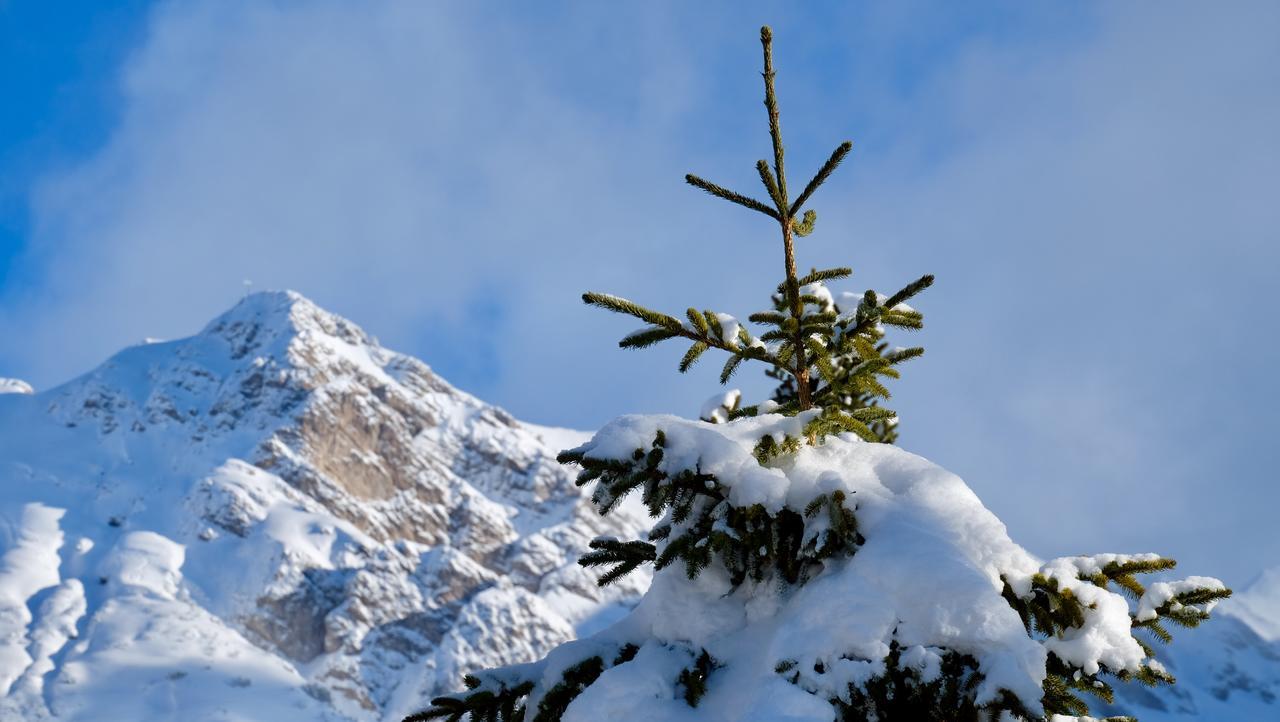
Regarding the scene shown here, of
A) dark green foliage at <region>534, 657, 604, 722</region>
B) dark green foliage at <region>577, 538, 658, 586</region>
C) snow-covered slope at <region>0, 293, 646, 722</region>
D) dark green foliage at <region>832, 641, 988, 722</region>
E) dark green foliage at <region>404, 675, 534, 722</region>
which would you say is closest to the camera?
dark green foliage at <region>832, 641, 988, 722</region>

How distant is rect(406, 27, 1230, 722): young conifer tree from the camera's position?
3.56 meters

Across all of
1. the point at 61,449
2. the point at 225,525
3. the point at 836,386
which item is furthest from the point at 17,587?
the point at 836,386

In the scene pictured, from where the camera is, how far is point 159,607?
150 m

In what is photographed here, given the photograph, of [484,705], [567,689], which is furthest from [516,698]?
[567,689]

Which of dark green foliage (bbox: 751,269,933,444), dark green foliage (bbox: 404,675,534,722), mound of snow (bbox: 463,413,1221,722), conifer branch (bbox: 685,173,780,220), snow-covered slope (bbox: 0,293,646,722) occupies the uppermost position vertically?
snow-covered slope (bbox: 0,293,646,722)

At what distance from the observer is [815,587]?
4004 mm

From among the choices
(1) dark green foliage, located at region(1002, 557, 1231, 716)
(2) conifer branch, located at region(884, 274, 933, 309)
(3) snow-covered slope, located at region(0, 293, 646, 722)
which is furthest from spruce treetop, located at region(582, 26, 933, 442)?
(3) snow-covered slope, located at region(0, 293, 646, 722)

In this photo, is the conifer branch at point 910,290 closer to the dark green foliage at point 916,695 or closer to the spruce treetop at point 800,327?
the spruce treetop at point 800,327

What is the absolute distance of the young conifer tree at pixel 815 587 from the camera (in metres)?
3.56

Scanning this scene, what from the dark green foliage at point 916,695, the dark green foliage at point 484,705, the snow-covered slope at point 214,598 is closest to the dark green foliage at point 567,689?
the dark green foliage at point 484,705

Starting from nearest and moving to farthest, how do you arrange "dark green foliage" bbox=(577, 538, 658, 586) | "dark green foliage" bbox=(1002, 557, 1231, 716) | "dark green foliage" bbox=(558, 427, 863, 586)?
"dark green foliage" bbox=(1002, 557, 1231, 716) < "dark green foliage" bbox=(558, 427, 863, 586) < "dark green foliage" bbox=(577, 538, 658, 586)

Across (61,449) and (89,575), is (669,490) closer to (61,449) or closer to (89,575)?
(89,575)

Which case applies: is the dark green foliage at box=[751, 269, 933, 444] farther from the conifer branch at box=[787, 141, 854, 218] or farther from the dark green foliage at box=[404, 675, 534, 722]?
the dark green foliage at box=[404, 675, 534, 722]

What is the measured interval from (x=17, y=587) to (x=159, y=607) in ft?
80.0
